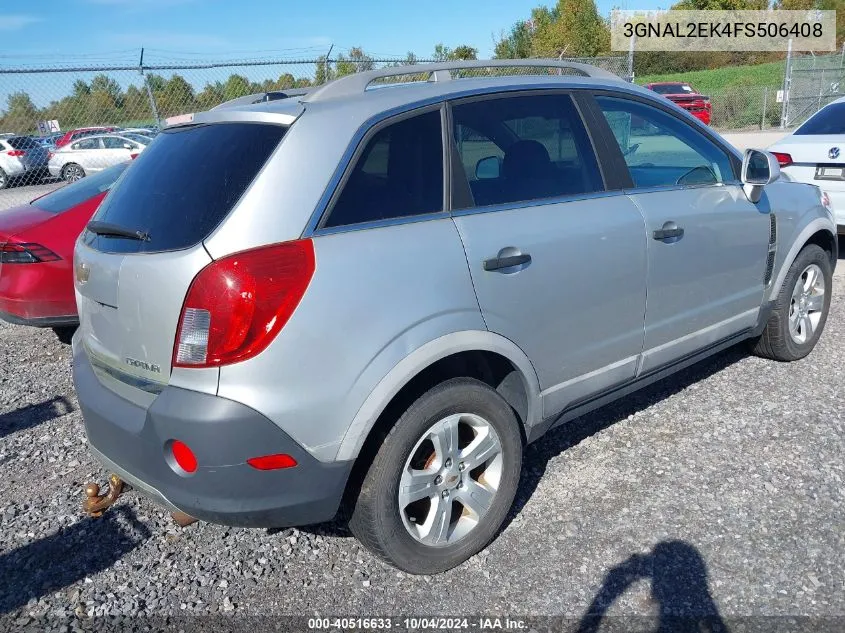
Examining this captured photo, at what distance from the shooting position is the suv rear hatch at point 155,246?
220 cm

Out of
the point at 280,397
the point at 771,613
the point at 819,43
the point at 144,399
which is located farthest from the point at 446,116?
the point at 819,43

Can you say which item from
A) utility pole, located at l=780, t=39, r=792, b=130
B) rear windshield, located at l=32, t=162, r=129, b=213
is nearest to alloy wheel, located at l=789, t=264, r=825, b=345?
rear windshield, located at l=32, t=162, r=129, b=213

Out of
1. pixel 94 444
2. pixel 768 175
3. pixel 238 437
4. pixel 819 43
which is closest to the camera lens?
pixel 238 437

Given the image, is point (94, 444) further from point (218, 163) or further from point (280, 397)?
point (218, 163)

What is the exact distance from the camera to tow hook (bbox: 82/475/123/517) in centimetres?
292

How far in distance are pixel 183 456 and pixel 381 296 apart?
818mm

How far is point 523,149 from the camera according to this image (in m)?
3.01

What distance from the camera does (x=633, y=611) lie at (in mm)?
2430

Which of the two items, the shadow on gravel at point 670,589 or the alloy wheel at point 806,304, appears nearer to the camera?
the shadow on gravel at point 670,589

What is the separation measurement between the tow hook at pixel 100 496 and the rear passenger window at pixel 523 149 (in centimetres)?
187

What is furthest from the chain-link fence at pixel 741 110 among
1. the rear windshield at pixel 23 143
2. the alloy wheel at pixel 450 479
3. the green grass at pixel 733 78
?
the alloy wheel at pixel 450 479

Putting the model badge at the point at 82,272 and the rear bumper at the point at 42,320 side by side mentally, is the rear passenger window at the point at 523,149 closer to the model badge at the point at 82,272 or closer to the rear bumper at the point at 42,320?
the model badge at the point at 82,272

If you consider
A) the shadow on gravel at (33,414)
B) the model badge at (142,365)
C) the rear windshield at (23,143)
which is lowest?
the shadow on gravel at (33,414)

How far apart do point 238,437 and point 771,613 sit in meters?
1.91
